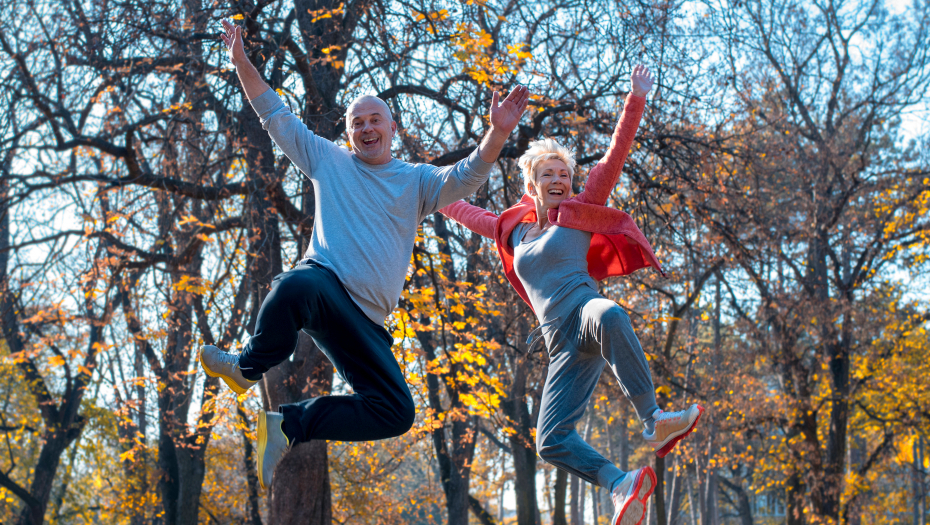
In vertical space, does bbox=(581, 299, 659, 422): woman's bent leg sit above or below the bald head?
below

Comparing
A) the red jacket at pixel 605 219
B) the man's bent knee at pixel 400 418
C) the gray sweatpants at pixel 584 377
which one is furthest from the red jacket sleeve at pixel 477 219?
the man's bent knee at pixel 400 418

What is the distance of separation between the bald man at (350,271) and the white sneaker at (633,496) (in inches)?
32.9

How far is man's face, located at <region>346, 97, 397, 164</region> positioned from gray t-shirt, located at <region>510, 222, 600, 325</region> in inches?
30.8

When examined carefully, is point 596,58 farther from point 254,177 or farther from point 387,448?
point 387,448

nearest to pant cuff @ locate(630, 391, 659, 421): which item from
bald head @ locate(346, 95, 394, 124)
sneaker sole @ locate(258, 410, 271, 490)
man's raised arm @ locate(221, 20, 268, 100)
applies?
sneaker sole @ locate(258, 410, 271, 490)

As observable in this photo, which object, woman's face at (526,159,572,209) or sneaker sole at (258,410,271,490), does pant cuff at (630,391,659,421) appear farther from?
sneaker sole at (258,410,271,490)

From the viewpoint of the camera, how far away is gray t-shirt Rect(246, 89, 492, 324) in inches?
111

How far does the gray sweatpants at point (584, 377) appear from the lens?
9.33ft

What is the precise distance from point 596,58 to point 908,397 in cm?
1018

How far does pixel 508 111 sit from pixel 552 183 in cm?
53

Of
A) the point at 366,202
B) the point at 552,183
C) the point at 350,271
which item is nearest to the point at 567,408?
the point at 552,183

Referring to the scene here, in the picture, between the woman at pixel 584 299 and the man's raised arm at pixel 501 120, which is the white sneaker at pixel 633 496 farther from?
the man's raised arm at pixel 501 120

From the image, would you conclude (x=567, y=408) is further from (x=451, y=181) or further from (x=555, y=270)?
(x=451, y=181)

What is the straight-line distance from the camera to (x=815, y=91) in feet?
45.7
